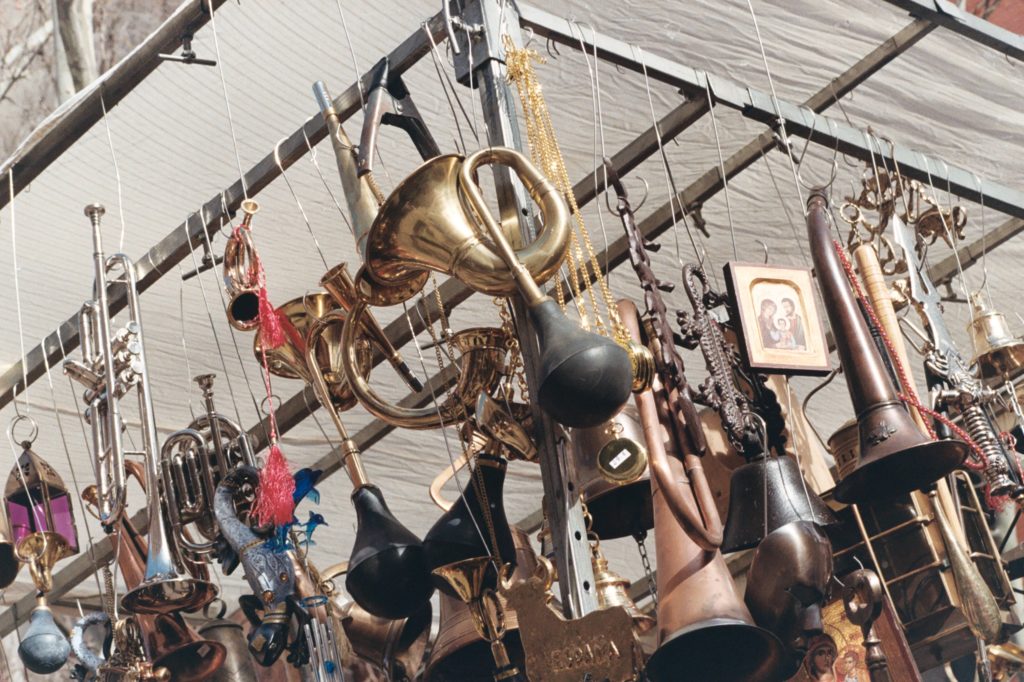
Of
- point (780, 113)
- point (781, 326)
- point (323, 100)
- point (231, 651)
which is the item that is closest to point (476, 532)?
point (781, 326)

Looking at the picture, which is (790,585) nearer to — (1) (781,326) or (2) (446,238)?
(1) (781,326)

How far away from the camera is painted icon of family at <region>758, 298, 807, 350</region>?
11.6 ft

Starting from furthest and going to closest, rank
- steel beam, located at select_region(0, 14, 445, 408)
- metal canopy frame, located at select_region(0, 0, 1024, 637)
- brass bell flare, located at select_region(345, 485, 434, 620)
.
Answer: metal canopy frame, located at select_region(0, 0, 1024, 637) < steel beam, located at select_region(0, 14, 445, 408) < brass bell flare, located at select_region(345, 485, 434, 620)

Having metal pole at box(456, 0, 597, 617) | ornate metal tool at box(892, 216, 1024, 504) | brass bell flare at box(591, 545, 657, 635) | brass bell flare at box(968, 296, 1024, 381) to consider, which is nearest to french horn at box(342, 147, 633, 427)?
metal pole at box(456, 0, 597, 617)

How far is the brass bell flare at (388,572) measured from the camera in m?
3.40

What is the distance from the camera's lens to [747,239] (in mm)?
5781

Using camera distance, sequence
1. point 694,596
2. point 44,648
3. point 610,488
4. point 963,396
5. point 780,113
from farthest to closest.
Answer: point 44,648
point 780,113
point 963,396
point 610,488
point 694,596

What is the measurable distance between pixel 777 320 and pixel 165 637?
67.7 inches

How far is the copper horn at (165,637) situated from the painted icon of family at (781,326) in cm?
161

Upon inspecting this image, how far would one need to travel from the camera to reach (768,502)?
3434 mm

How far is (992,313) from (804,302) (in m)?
1.11

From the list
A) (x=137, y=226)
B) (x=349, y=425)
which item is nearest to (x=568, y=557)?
(x=137, y=226)

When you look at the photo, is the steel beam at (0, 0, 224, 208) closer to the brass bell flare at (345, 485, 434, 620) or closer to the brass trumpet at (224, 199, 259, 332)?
the brass trumpet at (224, 199, 259, 332)

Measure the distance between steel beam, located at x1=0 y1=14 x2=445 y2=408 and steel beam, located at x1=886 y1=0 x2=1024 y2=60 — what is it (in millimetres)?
1501
